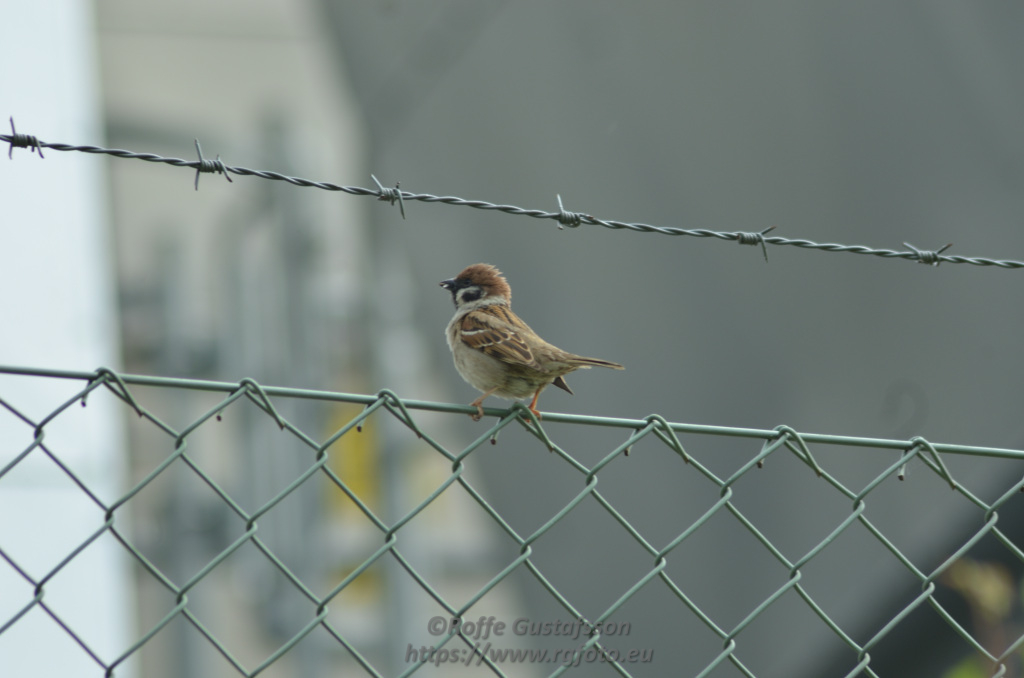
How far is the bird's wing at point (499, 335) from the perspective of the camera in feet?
10.2

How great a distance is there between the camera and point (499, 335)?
3.21m

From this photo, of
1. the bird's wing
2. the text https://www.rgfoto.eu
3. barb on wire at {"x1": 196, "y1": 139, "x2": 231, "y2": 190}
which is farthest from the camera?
the bird's wing

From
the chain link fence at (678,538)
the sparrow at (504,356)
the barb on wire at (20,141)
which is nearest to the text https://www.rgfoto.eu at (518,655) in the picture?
the chain link fence at (678,538)

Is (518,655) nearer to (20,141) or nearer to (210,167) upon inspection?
(210,167)

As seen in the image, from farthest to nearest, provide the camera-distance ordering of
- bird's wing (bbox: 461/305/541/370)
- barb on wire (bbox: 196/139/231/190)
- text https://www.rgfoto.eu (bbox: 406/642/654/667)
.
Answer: bird's wing (bbox: 461/305/541/370), barb on wire (bbox: 196/139/231/190), text https://www.rgfoto.eu (bbox: 406/642/654/667)

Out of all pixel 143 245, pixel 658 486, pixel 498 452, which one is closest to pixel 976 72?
pixel 658 486

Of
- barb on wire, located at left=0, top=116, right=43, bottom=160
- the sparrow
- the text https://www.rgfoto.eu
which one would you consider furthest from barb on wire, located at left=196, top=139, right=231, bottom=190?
the sparrow

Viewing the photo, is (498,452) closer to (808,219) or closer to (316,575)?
(316,575)

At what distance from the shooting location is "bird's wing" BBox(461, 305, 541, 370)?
3.12 m

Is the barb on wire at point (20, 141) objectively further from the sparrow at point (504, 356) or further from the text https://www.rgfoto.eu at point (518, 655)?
the sparrow at point (504, 356)

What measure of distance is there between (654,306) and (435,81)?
205 centimetres

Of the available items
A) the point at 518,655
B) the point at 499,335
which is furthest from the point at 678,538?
the point at 499,335

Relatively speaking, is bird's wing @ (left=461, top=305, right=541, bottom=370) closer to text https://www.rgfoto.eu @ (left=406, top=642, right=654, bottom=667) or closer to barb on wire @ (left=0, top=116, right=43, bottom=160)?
text https://www.rgfoto.eu @ (left=406, top=642, right=654, bottom=667)

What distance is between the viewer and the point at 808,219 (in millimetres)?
6035
